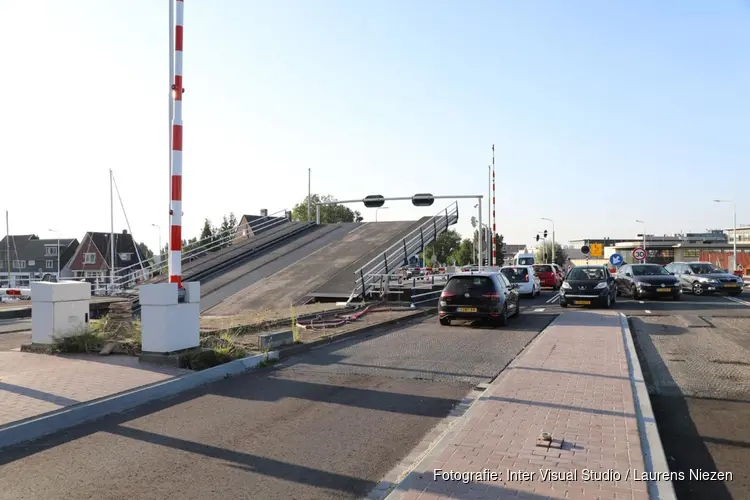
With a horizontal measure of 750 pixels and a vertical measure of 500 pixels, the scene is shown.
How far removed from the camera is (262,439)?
5684mm

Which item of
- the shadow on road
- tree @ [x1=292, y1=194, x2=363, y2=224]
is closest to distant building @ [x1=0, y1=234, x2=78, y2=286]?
tree @ [x1=292, y1=194, x2=363, y2=224]

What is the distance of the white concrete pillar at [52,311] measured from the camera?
9.86 m

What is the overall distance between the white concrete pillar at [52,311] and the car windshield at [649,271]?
72.4ft

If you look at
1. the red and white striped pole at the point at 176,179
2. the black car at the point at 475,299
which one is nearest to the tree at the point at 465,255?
the black car at the point at 475,299

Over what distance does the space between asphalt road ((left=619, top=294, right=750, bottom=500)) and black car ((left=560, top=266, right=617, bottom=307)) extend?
3886mm

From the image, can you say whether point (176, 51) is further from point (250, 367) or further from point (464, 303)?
point (464, 303)

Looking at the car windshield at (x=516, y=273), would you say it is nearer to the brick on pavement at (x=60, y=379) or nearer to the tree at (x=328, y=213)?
the brick on pavement at (x=60, y=379)

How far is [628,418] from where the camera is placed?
6086mm

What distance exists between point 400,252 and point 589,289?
8041 millimetres

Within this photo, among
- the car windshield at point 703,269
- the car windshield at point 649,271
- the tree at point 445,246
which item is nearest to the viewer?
the car windshield at point 649,271

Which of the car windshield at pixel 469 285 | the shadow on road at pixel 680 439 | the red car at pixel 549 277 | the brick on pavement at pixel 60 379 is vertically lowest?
the shadow on road at pixel 680 439

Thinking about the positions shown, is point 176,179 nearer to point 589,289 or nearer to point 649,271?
point 589,289

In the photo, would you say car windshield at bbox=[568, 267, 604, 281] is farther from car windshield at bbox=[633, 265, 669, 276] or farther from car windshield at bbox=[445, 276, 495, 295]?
car windshield at bbox=[445, 276, 495, 295]

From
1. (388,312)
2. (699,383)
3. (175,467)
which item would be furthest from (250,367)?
(388,312)
